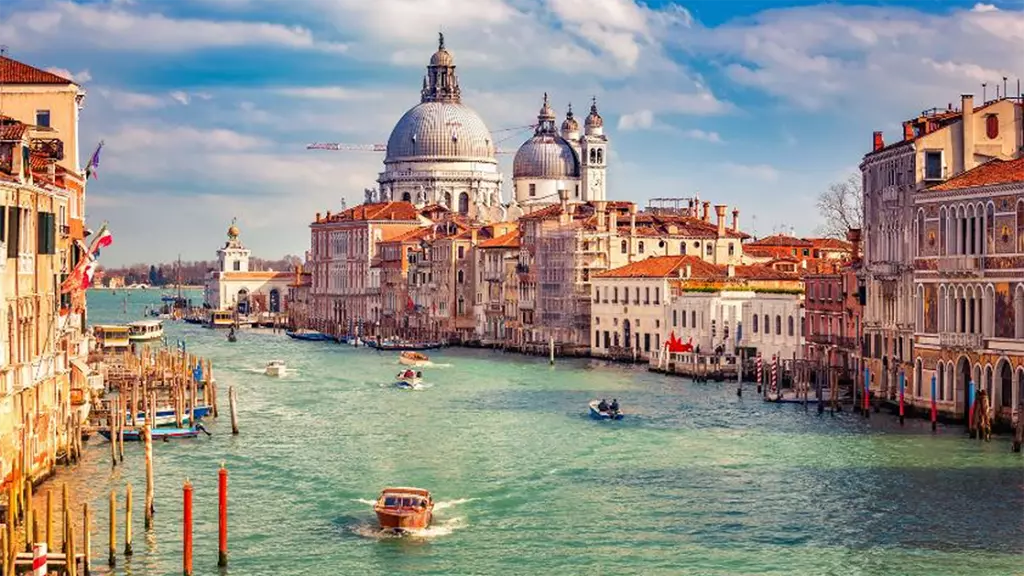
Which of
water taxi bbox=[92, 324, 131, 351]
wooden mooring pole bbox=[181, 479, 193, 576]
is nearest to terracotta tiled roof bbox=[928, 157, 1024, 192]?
wooden mooring pole bbox=[181, 479, 193, 576]

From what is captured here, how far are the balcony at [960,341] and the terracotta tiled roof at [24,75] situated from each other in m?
13.7

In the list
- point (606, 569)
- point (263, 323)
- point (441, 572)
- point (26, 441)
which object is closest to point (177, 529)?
point (26, 441)

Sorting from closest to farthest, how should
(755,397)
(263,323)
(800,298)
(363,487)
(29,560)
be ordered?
1. (29,560)
2. (363,487)
3. (755,397)
4. (800,298)
5. (263,323)

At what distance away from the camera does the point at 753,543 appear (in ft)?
65.3

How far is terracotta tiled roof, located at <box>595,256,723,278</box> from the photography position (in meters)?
49.9

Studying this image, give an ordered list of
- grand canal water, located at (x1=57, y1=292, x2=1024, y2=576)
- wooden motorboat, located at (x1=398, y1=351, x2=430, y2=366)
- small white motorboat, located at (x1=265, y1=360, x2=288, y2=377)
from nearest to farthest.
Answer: grand canal water, located at (x1=57, y1=292, x2=1024, y2=576) → small white motorboat, located at (x1=265, y1=360, x2=288, y2=377) → wooden motorboat, located at (x1=398, y1=351, x2=430, y2=366)

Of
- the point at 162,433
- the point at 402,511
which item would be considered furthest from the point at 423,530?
the point at 162,433

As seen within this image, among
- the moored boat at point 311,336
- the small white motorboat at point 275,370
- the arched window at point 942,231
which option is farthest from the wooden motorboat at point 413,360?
the arched window at point 942,231

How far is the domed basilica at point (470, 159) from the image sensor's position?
89062 mm

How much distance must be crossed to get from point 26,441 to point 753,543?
784 cm

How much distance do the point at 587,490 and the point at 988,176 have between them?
911 cm

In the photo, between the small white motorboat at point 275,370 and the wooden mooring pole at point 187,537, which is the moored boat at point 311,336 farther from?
the wooden mooring pole at point 187,537

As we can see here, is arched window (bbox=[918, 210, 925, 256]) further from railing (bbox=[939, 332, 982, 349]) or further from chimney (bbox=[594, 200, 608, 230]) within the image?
chimney (bbox=[594, 200, 608, 230])

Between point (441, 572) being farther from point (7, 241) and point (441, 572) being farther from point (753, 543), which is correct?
point (7, 241)
